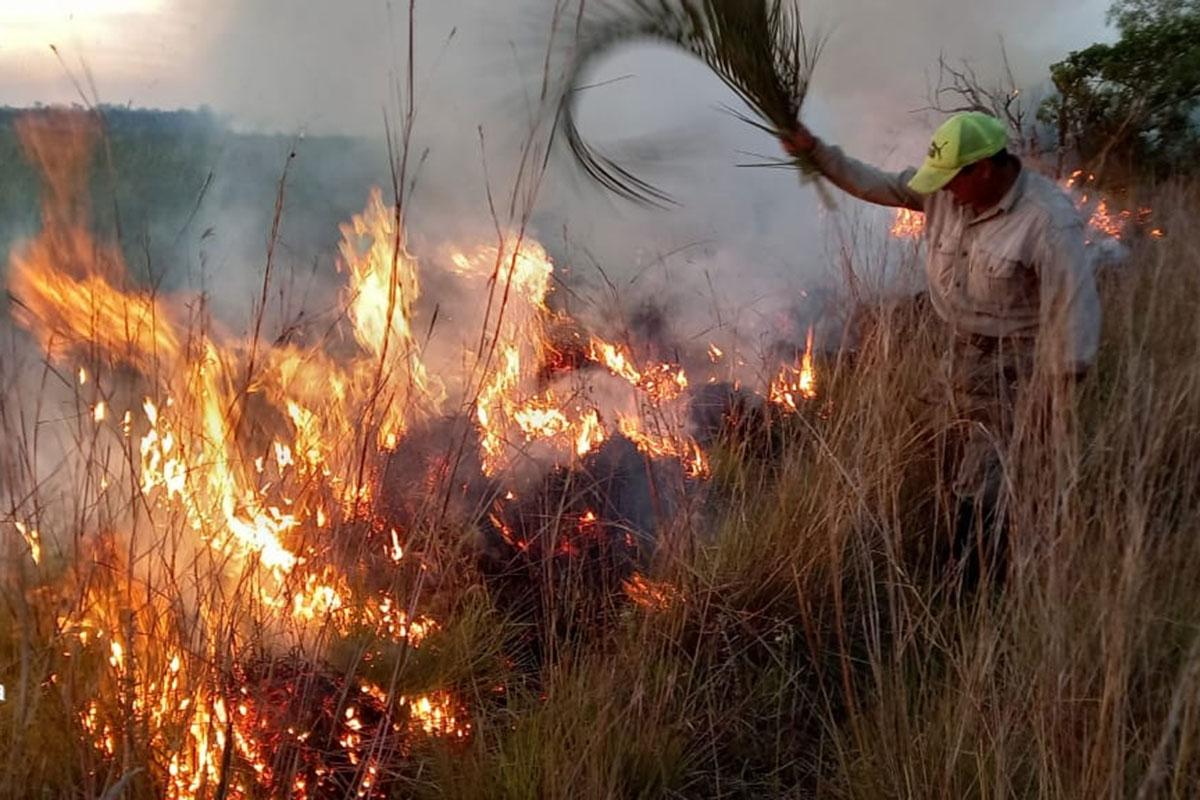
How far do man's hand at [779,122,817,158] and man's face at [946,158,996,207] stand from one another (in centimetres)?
44

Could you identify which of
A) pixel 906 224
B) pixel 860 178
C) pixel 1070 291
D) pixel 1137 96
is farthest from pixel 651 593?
pixel 1137 96

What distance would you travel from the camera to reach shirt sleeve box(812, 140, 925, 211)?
310 centimetres

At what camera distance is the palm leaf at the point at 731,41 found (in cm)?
259

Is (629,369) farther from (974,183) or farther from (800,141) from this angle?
(974,183)

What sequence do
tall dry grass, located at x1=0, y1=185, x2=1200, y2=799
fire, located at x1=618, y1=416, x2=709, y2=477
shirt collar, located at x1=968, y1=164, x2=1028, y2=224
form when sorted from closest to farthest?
tall dry grass, located at x1=0, y1=185, x2=1200, y2=799 → shirt collar, located at x1=968, y1=164, x2=1028, y2=224 → fire, located at x1=618, y1=416, x2=709, y2=477

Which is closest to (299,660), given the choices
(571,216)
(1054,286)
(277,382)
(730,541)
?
(277,382)

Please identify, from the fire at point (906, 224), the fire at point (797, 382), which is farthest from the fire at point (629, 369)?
the fire at point (906, 224)

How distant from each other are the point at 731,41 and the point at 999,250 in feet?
3.14

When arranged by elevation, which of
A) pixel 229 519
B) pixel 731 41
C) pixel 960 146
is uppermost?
pixel 731 41

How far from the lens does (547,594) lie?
7.64 feet

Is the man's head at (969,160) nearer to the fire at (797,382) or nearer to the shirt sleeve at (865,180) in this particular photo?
the shirt sleeve at (865,180)

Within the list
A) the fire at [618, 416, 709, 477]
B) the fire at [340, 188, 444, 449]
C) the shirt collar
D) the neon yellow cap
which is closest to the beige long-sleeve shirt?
the shirt collar

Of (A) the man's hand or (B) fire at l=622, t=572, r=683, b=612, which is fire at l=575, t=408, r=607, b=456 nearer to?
(B) fire at l=622, t=572, r=683, b=612

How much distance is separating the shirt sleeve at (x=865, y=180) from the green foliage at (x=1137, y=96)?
0.58m
